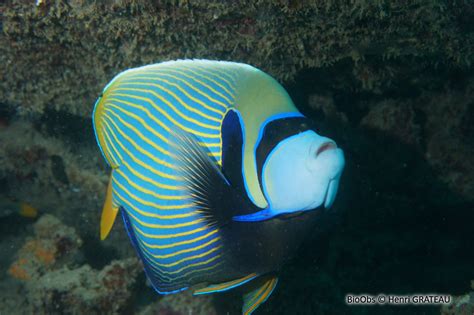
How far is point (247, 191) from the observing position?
4.52 feet

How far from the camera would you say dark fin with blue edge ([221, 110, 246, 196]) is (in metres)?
1.39

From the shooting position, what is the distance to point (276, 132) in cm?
136

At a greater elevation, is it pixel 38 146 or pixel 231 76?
pixel 231 76

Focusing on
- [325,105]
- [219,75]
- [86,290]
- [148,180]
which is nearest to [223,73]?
[219,75]

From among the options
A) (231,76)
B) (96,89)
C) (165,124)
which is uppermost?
(231,76)

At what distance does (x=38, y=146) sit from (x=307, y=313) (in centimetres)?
375

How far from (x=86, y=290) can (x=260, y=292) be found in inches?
82.2

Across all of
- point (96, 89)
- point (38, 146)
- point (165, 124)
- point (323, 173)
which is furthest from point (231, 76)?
point (38, 146)

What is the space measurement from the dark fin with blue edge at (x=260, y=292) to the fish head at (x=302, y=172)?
659 millimetres

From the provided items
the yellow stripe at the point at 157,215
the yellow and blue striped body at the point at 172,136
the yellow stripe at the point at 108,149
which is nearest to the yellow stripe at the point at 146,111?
the yellow and blue striped body at the point at 172,136

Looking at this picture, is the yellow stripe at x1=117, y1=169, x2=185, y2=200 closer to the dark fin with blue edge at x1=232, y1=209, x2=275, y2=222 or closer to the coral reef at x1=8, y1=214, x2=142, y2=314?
the dark fin with blue edge at x1=232, y1=209, x2=275, y2=222

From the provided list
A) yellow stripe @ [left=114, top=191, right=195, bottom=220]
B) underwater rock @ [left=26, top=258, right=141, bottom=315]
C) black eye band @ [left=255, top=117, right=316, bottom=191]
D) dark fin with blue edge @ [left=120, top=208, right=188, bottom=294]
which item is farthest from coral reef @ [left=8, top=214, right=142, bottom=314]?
black eye band @ [left=255, top=117, right=316, bottom=191]

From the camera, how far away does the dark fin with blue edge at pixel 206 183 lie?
1377 mm

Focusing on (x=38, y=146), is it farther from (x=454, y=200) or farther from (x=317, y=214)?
(x=454, y=200)
